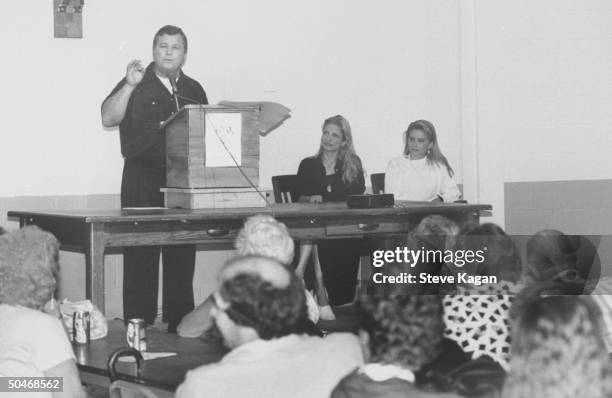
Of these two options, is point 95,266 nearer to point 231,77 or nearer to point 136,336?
point 136,336

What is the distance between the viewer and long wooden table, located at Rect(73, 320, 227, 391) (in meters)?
2.64

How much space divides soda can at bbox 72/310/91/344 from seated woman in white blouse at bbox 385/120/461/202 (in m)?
3.53

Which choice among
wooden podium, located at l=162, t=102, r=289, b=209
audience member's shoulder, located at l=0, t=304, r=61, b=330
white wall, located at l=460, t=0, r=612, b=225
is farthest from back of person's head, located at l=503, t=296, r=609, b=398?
white wall, located at l=460, t=0, r=612, b=225

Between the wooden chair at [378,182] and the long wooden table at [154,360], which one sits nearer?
the long wooden table at [154,360]

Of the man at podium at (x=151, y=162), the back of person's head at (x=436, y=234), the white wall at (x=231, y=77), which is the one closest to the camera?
the back of person's head at (x=436, y=234)

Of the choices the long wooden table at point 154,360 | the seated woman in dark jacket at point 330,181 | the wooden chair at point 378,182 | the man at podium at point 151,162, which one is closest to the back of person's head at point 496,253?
the long wooden table at point 154,360

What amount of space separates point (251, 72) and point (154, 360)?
4.08 meters

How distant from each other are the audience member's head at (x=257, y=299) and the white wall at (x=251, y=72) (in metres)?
4.16

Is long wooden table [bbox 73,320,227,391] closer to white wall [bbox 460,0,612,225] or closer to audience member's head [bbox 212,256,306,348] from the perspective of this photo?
audience member's head [bbox 212,256,306,348]

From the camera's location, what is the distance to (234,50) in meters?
6.70

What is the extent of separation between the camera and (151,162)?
5840mm

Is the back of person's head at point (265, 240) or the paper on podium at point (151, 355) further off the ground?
the back of person's head at point (265, 240)

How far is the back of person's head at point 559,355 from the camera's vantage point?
1.77m

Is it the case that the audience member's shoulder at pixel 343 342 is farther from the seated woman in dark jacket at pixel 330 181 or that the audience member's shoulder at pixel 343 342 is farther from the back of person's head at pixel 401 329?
the seated woman in dark jacket at pixel 330 181
